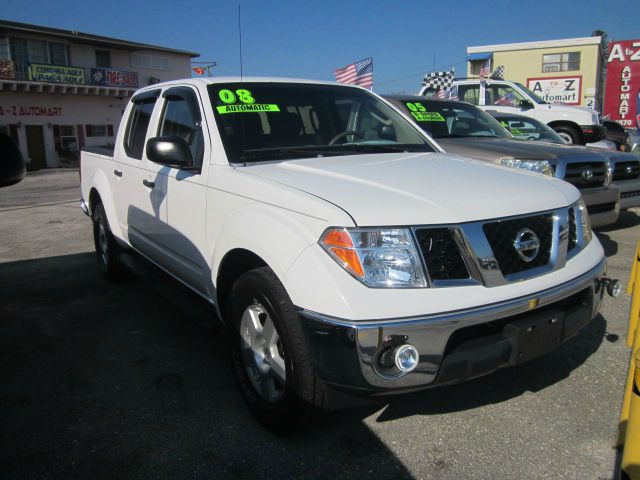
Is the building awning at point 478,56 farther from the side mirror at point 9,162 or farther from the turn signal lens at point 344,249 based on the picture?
the side mirror at point 9,162

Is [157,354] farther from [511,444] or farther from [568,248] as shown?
[568,248]

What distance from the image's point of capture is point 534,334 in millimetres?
2219

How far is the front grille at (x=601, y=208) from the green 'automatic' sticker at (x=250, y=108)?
160 inches

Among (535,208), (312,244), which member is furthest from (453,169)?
(312,244)

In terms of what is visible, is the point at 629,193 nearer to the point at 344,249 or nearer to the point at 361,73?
the point at 344,249

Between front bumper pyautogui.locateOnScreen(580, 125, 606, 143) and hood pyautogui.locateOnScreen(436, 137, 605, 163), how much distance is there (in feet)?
18.5

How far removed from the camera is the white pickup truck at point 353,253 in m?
2.02

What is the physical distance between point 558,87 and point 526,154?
74.3 feet

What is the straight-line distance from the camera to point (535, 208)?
239 cm

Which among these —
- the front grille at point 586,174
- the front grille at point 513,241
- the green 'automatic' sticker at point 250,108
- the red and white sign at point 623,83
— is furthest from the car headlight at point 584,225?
the red and white sign at point 623,83

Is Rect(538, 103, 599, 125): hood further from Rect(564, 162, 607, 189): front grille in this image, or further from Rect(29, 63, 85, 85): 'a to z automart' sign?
Rect(29, 63, 85, 85): 'a to z automart' sign

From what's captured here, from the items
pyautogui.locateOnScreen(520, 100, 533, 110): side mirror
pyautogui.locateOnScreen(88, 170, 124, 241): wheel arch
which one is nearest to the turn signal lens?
pyautogui.locateOnScreen(88, 170, 124, 241): wheel arch

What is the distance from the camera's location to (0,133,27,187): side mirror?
2.13 meters

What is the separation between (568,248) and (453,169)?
701mm
